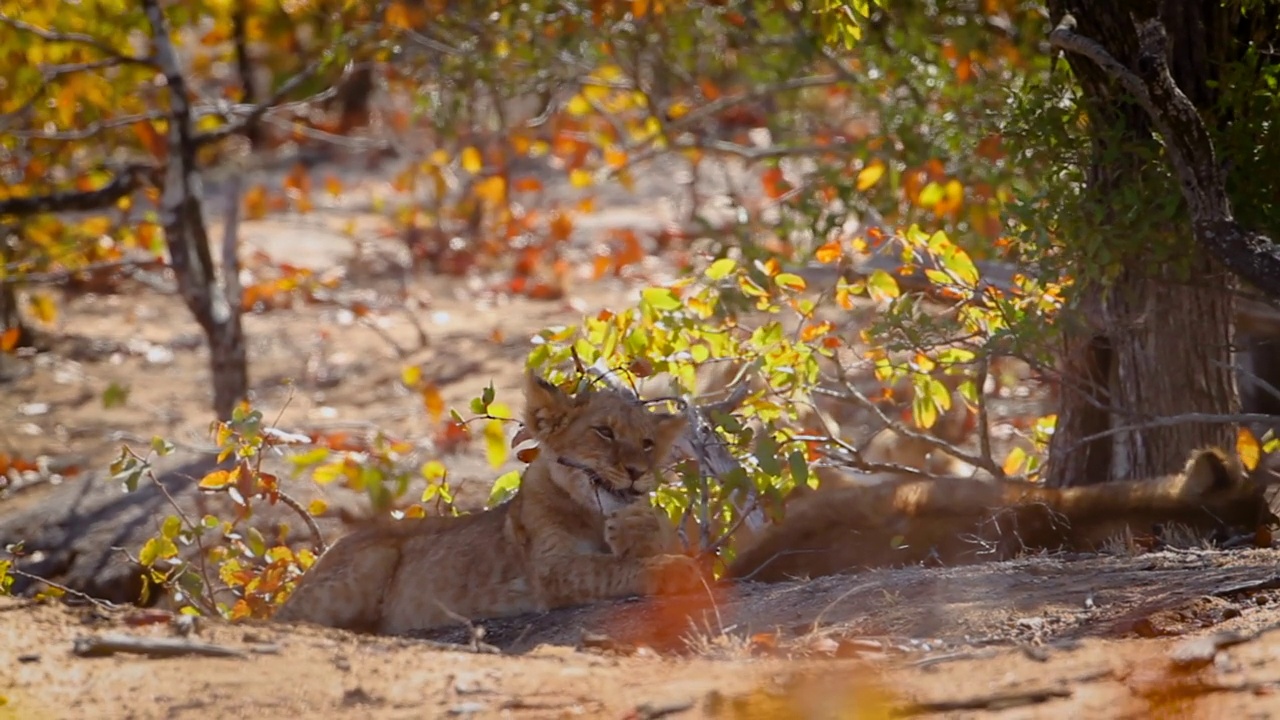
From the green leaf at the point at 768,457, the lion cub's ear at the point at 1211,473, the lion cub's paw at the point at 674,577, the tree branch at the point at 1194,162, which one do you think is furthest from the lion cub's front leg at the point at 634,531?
the tree branch at the point at 1194,162

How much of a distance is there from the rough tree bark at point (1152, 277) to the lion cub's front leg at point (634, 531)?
1.57 m

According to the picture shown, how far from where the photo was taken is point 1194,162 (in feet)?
18.1

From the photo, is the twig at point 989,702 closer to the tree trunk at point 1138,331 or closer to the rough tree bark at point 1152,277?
the rough tree bark at point 1152,277

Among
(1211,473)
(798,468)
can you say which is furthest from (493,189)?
(1211,473)

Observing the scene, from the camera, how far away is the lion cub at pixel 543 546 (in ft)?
20.0

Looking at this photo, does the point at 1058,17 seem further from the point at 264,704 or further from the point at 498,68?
the point at 498,68

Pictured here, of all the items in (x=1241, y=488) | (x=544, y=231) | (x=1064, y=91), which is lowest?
(x=1241, y=488)

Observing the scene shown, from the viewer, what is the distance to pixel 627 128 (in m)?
14.1

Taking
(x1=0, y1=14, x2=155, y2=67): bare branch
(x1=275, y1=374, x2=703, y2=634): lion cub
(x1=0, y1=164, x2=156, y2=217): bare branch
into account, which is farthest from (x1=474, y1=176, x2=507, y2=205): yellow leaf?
(x1=275, y1=374, x2=703, y2=634): lion cub

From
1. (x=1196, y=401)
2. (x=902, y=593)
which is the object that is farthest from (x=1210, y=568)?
(x=1196, y=401)

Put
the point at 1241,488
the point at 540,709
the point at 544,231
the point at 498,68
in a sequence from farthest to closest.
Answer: the point at 544,231 < the point at 498,68 < the point at 1241,488 < the point at 540,709

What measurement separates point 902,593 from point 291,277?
10607 millimetres

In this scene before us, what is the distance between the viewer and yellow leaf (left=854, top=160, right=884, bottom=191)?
9719 millimetres

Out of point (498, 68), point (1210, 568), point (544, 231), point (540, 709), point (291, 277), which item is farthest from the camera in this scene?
point (544, 231)
